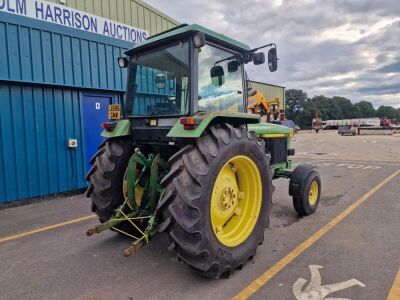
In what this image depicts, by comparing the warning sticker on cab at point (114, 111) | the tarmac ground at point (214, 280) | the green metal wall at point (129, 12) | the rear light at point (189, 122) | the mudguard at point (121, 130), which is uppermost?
the green metal wall at point (129, 12)

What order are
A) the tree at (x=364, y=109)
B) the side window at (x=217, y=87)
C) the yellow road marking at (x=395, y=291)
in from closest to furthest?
the yellow road marking at (x=395, y=291), the side window at (x=217, y=87), the tree at (x=364, y=109)

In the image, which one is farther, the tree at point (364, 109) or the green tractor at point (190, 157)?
the tree at point (364, 109)

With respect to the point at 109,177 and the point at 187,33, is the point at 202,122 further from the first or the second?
the point at 109,177

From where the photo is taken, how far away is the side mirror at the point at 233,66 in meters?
4.10

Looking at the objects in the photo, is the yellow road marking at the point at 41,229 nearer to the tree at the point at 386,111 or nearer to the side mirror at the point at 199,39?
the side mirror at the point at 199,39

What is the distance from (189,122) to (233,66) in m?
1.45

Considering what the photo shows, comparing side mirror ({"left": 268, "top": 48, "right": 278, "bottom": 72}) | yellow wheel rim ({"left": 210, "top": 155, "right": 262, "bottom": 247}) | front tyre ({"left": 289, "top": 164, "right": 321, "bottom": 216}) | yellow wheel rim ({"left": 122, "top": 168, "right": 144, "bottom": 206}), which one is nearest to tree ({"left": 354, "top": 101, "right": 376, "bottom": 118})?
front tyre ({"left": 289, "top": 164, "right": 321, "bottom": 216})

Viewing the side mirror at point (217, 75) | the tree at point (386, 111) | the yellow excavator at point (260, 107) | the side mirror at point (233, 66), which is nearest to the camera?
the side mirror at point (217, 75)

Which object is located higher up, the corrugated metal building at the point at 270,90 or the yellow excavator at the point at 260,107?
the corrugated metal building at the point at 270,90

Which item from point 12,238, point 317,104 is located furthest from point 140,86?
point 317,104

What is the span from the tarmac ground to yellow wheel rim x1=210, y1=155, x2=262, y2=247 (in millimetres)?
410

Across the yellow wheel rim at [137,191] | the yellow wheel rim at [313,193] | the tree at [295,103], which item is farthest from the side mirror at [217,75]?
the tree at [295,103]

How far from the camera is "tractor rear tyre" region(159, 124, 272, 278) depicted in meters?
2.93

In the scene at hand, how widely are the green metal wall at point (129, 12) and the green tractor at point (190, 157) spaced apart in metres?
4.32
